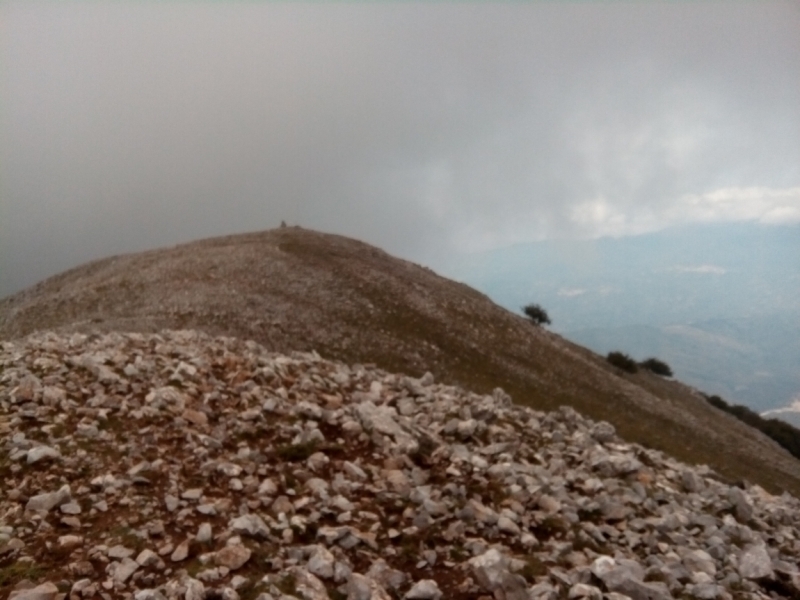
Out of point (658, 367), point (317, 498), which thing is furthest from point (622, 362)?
point (317, 498)

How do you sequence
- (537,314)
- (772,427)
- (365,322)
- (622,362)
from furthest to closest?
(537,314)
(772,427)
(622,362)
(365,322)

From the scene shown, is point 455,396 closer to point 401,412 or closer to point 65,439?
point 401,412

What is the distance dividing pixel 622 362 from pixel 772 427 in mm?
28197

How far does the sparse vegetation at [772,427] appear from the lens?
77.2 metres

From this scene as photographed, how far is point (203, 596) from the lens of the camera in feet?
24.4

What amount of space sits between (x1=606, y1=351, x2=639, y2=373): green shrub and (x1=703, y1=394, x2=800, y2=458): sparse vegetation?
20.5 meters

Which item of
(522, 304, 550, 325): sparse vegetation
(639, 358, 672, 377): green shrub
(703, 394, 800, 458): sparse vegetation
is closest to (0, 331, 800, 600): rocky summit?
(522, 304, 550, 325): sparse vegetation

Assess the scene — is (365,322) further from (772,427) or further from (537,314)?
(772,427)

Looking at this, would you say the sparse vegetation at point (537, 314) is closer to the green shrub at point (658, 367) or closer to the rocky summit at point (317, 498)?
the green shrub at point (658, 367)

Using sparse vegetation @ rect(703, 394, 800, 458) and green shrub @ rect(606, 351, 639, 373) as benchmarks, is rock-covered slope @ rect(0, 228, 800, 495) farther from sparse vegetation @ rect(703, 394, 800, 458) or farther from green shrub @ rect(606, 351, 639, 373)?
sparse vegetation @ rect(703, 394, 800, 458)

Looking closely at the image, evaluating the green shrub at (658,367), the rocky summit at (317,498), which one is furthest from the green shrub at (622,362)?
the rocky summit at (317,498)

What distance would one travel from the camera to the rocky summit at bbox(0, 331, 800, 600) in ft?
27.0

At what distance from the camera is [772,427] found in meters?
83.0

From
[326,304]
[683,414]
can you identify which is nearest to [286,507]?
[326,304]
